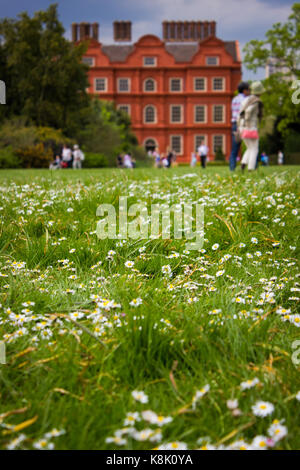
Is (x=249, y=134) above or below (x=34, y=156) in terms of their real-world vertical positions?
below

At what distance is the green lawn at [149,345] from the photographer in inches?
49.7

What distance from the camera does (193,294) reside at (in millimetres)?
2371

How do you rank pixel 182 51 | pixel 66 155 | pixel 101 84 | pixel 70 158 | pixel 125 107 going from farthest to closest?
pixel 182 51, pixel 125 107, pixel 101 84, pixel 70 158, pixel 66 155

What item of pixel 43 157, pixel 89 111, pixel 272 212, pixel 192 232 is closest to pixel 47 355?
pixel 192 232

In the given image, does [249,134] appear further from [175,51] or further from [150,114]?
[175,51]

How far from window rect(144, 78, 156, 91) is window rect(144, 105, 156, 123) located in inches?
92.0

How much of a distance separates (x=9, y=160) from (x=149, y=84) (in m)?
36.2

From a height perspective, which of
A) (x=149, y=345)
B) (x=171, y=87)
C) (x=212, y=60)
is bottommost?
(x=149, y=345)

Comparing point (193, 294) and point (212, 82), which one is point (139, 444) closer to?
point (193, 294)

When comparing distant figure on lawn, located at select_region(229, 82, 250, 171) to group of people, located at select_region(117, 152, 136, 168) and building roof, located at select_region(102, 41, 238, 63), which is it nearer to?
group of people, located at select_region(117, 152, 136, 168)

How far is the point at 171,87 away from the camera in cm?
5478

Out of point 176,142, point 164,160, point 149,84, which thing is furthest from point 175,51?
point 164,160
